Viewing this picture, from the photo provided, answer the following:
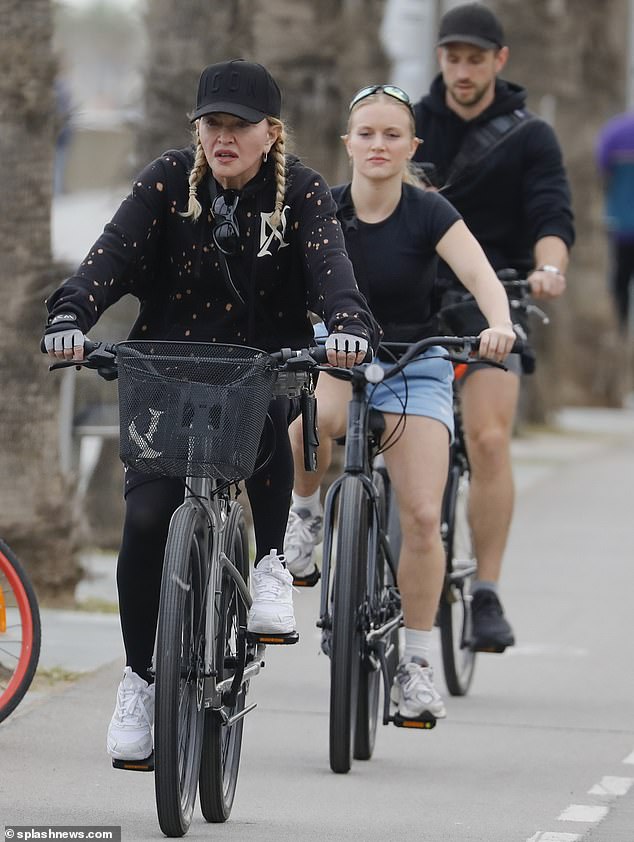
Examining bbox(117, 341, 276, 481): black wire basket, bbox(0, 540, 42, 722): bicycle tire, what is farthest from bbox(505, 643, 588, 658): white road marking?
bbox(117, 341, 276, 481): black wire basket

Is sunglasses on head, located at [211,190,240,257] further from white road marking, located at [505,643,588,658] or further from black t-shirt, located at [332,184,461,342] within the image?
white road marking, located at [505,643,588,658]

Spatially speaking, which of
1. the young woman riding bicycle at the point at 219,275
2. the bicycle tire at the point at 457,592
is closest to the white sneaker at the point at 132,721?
the young woman riding bicycle at the point at 219,275

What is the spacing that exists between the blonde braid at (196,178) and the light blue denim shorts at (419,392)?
1.26 metres

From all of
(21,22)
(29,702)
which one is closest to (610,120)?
(21,22)

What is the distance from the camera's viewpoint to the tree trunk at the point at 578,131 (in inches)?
850

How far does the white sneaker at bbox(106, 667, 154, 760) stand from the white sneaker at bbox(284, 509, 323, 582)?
146cm

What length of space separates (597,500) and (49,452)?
6.93 metres

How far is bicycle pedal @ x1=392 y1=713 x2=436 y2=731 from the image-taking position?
21.2ft

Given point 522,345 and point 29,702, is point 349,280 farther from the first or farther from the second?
point 29,702

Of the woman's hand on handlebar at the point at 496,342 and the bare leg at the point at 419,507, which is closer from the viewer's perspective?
the woman's hand on handlebar at the point at 496,342

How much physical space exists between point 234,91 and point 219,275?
458 mm

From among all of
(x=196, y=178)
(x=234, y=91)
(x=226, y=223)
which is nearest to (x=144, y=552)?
(x=226, y=223)

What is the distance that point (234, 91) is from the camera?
536 cm

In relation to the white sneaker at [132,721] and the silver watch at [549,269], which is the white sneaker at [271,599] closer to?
the white sneaker at [132,721]
